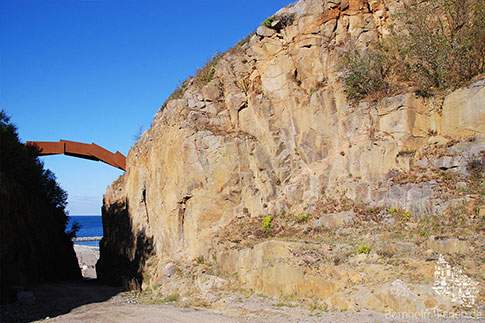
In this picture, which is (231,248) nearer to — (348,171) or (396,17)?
(348,171)

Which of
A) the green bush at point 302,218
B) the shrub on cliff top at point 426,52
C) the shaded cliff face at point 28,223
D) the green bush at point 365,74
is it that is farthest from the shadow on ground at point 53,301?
the shrub on cliff top at point 426,52

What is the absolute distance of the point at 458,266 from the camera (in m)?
9.84

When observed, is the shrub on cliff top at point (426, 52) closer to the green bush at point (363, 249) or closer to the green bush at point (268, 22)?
the green bush at point (268, 22)

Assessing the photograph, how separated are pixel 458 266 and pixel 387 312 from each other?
2288 millimetres

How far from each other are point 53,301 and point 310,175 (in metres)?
13.7

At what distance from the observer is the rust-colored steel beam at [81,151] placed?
2783 centimetres

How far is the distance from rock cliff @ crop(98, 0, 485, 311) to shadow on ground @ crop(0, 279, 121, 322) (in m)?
2.66

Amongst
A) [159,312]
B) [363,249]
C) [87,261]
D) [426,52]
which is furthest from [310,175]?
[87,261]

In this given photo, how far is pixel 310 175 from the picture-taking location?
55.5 feet

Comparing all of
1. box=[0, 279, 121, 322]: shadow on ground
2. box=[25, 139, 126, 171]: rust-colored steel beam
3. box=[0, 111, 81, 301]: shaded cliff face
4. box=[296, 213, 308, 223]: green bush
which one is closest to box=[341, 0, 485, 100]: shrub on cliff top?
box=[296, 213, 308, 223]: green bush

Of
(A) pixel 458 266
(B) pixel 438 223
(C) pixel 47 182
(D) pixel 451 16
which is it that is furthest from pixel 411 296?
(C) pixel 47 182

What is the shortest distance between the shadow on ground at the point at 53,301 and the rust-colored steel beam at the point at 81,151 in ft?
32.6

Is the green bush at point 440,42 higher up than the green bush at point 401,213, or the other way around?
the green bush at point 440,42

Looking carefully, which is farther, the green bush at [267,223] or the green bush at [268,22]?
the green bush at [268,22]
